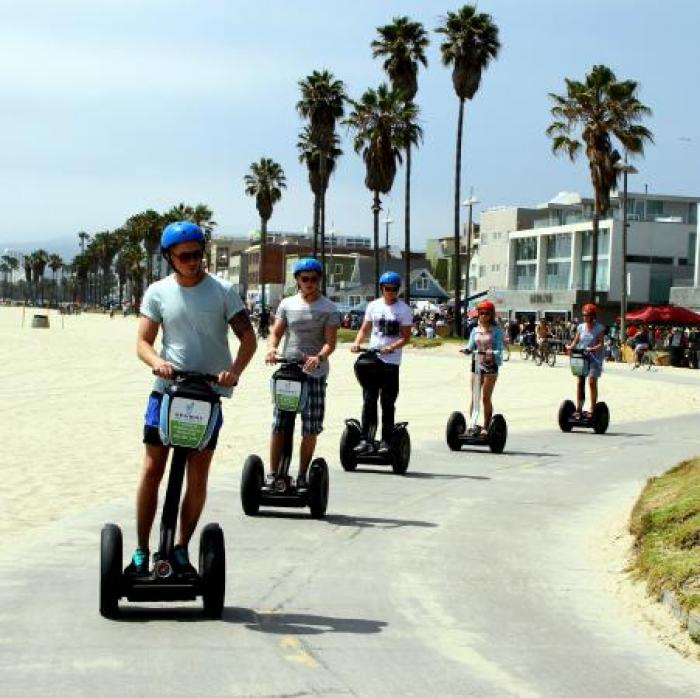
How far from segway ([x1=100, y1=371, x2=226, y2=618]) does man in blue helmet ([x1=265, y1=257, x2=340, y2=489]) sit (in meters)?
3.64

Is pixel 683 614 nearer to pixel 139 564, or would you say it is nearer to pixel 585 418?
pixel 139 564

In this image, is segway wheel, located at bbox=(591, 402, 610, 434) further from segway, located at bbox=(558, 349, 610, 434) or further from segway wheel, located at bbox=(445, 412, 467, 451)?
segway wheel, located at bbox=(445, 412, 467, 451)

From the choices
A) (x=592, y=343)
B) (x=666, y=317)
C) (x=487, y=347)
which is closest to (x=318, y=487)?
(x=487, y=347)

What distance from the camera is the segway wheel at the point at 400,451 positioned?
44.5 feet

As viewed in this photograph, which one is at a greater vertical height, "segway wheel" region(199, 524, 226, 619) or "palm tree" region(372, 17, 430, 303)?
"palm tree" region(372, 17, 430, 303)

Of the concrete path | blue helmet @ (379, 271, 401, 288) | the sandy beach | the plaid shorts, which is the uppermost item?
blue helmet @ (379, 271, 401, 288)

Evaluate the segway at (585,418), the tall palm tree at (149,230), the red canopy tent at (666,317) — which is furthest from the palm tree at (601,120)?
the tall palm tree at (149,230)

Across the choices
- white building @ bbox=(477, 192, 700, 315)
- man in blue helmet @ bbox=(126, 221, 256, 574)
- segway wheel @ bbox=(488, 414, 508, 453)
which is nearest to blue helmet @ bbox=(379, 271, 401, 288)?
segway wheel @ bbox=(488, 414, 508, 453)

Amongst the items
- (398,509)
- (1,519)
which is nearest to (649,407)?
(398,509)

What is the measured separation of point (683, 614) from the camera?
7.11 m

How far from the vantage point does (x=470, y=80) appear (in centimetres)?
7125

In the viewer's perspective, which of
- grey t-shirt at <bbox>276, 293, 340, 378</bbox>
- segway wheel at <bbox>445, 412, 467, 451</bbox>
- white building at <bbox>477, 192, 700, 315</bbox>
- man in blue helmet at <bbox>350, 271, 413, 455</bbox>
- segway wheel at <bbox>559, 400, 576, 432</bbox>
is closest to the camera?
grey t-shirt at <bbox>276, 293, 340, 378</bbox>

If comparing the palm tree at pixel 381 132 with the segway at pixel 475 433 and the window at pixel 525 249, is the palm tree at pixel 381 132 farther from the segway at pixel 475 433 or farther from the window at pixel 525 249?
the segway at pixel 475 433

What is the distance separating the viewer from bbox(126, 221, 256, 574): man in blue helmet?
→ 6852 mm
